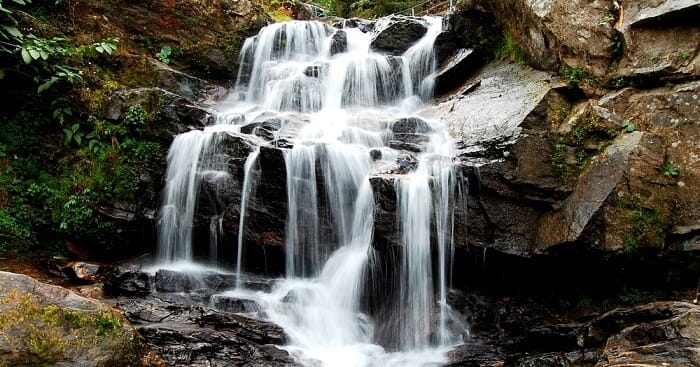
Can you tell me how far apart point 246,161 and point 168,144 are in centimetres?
186

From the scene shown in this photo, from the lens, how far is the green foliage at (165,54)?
33.7ft

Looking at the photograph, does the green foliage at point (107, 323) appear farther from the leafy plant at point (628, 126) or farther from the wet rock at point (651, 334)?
the leafy plant at point (628, 126)

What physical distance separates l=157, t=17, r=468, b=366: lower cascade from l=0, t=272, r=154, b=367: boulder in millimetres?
2074

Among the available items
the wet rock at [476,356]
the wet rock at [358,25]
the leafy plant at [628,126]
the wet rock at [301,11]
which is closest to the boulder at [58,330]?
the wet rock at [476,356]

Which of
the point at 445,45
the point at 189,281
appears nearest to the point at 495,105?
the point at 445,45

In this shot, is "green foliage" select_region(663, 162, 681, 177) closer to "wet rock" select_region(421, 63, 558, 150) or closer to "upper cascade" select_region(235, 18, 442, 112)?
"wet rock" select_region(421, 63, 558, 150)

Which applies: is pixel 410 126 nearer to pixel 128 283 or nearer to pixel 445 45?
pixel 445 45

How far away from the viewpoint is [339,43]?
11.9 meters

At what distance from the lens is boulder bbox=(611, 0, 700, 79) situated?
6266mm

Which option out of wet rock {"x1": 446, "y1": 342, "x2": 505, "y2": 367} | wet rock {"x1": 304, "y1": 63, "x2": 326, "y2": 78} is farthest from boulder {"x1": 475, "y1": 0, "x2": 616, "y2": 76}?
wet rock {"x1": 304, "y1": 63, "x2": 326, "y2": 78}

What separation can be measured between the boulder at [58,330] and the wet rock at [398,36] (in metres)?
8.73

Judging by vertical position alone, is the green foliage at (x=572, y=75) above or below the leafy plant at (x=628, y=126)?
above

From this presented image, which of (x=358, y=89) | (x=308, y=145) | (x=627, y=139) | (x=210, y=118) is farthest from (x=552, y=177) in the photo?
(x=210, y=118)

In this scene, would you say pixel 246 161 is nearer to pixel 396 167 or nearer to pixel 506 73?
pixel 396 167
